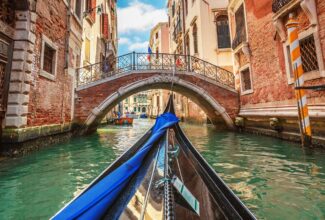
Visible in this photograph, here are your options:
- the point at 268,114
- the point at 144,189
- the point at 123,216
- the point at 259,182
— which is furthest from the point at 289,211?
the point at 268,114

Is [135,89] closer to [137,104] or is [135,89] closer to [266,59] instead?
[266,59]

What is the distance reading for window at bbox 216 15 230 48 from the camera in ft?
34.3

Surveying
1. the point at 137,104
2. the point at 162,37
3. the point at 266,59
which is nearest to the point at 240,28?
the point at 266,59

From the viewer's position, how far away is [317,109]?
405cm

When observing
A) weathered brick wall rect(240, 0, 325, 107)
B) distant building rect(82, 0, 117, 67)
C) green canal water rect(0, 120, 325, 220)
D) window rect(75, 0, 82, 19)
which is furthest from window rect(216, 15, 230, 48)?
green canal water rect(0, 120, 325, 220)

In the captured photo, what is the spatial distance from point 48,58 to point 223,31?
8620 mm

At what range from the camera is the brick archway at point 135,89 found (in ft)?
23.7

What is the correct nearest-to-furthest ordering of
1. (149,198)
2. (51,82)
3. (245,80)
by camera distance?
(149,198) < (51,82) < (245,80)

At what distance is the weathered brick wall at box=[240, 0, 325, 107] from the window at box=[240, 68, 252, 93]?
1.21 feet

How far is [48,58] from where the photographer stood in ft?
17.6

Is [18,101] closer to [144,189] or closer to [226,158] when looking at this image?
[144,189]

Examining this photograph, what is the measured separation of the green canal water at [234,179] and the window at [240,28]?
194 inches

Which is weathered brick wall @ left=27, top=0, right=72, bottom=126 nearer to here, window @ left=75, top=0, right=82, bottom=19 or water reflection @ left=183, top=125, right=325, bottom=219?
window @ left=75, top=0, right=82, bottom=19

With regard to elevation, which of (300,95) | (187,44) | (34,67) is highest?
(187,44)
